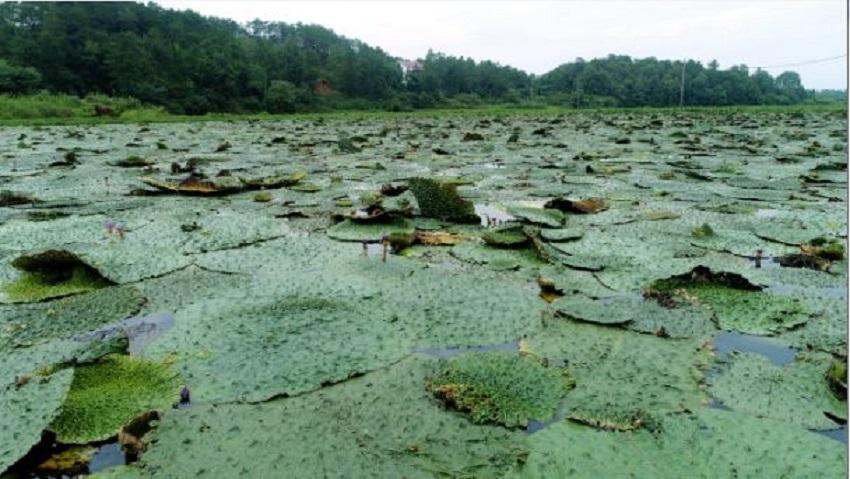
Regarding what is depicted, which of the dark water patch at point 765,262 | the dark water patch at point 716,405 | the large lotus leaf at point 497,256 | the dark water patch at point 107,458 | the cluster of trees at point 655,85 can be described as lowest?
the dark water patch at point 716,405

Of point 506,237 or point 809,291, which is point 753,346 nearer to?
point 809,291

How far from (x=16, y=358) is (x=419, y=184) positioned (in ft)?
6.64

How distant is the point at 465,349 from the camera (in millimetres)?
1640

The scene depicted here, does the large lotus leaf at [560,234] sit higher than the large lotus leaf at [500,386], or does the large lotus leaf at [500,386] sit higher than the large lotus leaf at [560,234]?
the large lotus leaf at [560,234]

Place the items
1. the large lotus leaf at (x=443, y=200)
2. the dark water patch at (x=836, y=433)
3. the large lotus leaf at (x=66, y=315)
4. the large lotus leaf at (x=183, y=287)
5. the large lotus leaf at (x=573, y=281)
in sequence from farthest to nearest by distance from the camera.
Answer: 1. the large lotus leaf at (x=443, y=200)
2. the large lotus leaf at (x=573, y=281)
3. the large lotus leaf at (x=183, y=287)
4. the large lotus leaf at (x=66, y=315)
5. the dark water patch at (x=836, y=433)

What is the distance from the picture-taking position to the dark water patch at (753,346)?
1.55 meters

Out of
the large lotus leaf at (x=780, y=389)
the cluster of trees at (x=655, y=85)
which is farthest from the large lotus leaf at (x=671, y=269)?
the cluster of trees at (x=655, y=85)

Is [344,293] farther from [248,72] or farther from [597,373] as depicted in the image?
[248,72]

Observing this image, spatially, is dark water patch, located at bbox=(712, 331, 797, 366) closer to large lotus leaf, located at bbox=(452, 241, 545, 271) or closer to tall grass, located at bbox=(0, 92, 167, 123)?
large lotus leaf, located at bbox=(452, 241, 545, 271)

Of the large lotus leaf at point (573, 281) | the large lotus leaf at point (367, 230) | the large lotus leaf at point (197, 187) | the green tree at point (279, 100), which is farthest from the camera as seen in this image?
the green tree at point (279, 100)

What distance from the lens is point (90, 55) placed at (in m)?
31.9

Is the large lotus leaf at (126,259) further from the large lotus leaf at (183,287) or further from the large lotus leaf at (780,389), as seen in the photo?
the large lotus leaf at (780,389)

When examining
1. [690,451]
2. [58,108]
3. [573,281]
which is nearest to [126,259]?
[573,281]

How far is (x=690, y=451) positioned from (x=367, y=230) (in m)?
2.03
